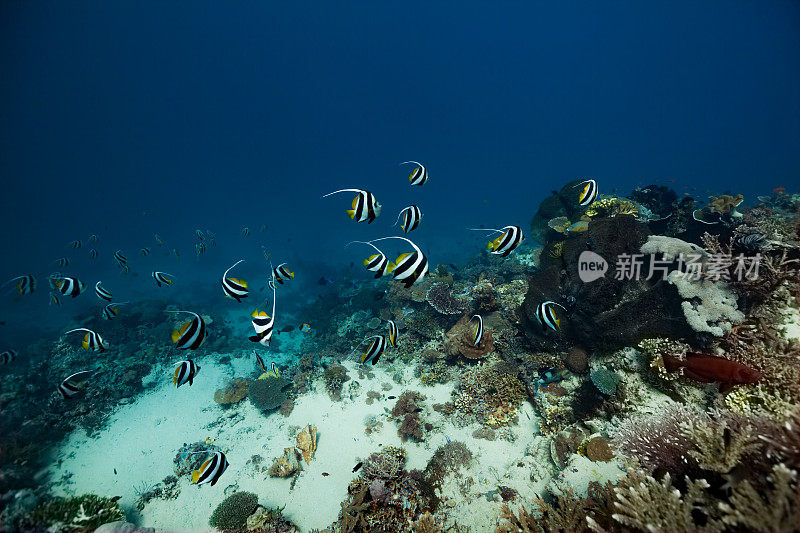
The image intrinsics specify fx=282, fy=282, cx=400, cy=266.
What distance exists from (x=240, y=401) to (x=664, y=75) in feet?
615

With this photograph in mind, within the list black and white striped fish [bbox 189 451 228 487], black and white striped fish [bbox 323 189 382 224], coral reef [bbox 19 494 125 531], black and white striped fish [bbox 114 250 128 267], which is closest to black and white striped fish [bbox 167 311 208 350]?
black and white striped fish [bbox 189 451 228 487]

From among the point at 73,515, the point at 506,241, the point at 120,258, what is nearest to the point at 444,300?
A: the point at 506,241

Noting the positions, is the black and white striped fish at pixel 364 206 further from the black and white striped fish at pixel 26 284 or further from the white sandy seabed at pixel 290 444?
the black and white striped fish at pixel 26 284

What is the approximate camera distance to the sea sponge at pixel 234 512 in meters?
4.89

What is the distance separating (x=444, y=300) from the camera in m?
9.19

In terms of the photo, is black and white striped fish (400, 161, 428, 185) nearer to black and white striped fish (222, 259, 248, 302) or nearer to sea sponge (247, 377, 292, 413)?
black and white striped fish (222, 259, 248, 302)

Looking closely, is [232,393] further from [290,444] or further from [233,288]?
[233,288]

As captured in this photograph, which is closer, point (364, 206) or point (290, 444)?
point (364, 206)

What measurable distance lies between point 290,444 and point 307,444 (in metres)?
0.89

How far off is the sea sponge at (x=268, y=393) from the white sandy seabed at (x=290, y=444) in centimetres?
25

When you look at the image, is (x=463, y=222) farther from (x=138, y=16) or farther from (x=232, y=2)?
(x=232, y=2)

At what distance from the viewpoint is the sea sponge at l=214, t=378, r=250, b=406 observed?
8719 mm

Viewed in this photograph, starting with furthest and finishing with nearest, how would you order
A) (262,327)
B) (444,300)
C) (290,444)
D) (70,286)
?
(444,300) → (290,444) → (70,286) → (262,327)

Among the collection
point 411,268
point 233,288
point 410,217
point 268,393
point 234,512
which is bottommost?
point 234,512
